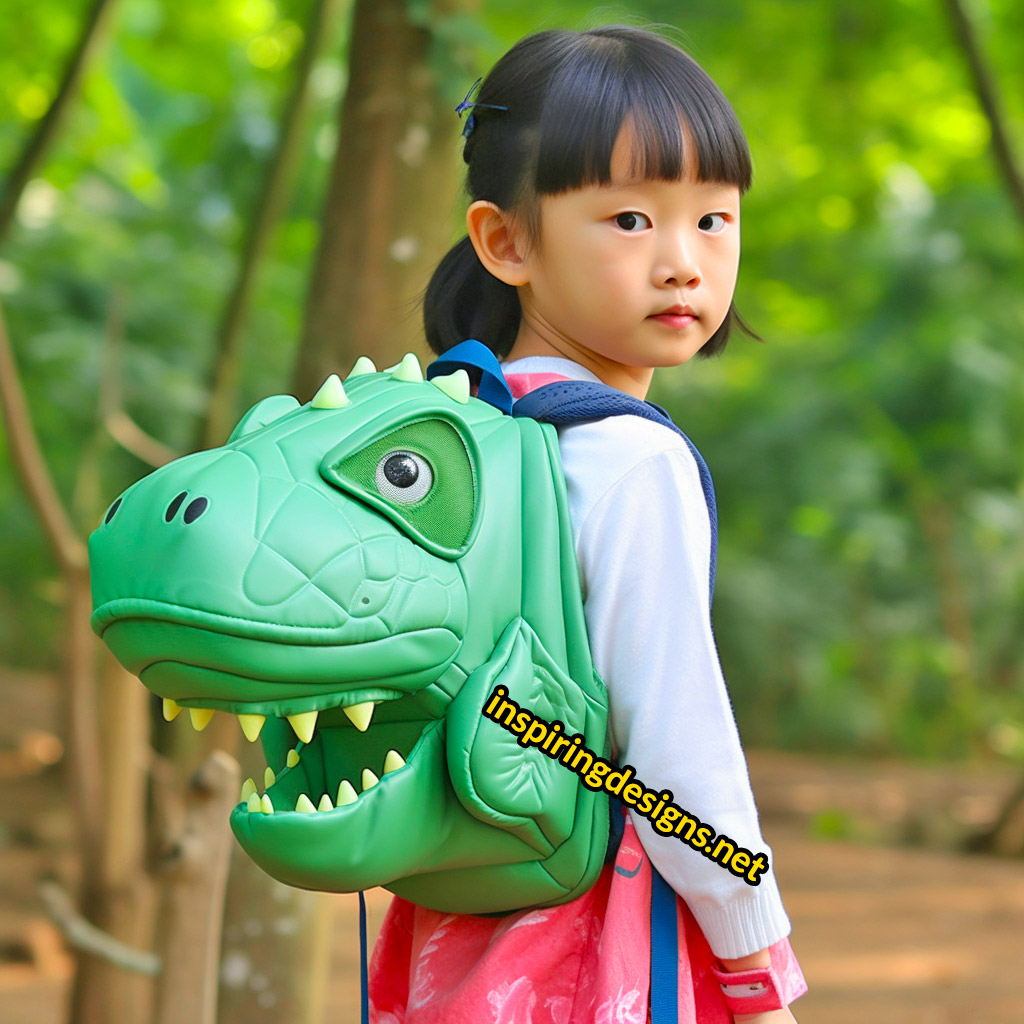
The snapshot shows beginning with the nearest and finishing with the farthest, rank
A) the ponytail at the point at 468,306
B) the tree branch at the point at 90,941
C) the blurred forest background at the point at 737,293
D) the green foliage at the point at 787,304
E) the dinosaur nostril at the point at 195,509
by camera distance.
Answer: the dinosaur nostril at the point at 195,509, the ponytail at the point at 468,306, the blurred forest background at the point at 737,293, the tree branch at the point at 90,941, the green foliage at the point at 787,304

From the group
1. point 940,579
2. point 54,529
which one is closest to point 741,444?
point 940,579

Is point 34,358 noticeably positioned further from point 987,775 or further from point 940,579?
point 987,775

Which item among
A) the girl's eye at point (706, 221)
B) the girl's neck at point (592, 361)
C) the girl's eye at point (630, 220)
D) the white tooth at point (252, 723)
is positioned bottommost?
the white tooth at point (252, 723)

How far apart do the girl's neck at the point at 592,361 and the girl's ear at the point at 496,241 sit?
8 centimetres

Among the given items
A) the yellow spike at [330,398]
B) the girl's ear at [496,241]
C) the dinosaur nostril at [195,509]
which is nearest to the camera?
the dinosaur nostril at [195,509]

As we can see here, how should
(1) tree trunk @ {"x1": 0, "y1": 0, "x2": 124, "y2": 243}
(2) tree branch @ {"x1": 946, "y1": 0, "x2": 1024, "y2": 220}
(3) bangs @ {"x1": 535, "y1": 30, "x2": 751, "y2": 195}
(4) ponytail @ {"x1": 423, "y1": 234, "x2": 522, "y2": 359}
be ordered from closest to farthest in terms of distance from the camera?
(3) bangs @ {"x1": 535, "y1": 30, "x2": 751, "y2": 195} < (4) ponytail @ {"x1": 423, "y1": 234, "x2": 522, "y2": 359} < (2) tree branch @ {"x1": 946, "y1": 0, "x2": 1024, "y2": 220} < (1) tree trunk @ {"x1": 0, "y1": 0, "x2": 124, "y2": 243}

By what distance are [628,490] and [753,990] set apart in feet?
1.77

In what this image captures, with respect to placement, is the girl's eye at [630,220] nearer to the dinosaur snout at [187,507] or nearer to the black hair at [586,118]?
the black hair at [586,118]

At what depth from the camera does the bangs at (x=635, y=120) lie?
1373mm

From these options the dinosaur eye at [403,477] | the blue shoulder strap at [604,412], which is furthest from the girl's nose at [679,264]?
the dinosaur eye at [403,477]

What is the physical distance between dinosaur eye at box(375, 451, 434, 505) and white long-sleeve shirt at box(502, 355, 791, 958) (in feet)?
0.69

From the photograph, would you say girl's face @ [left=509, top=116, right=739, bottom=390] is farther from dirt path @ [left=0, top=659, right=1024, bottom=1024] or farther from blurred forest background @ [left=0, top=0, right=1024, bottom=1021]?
dirt path @ [left=0, top=659, right=1024, bottom=1024]

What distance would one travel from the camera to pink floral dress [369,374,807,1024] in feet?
4.21

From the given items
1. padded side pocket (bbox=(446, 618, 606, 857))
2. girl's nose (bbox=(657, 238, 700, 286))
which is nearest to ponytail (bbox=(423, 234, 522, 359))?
girl's nose (bbox=(657, 238, 700, 286))
